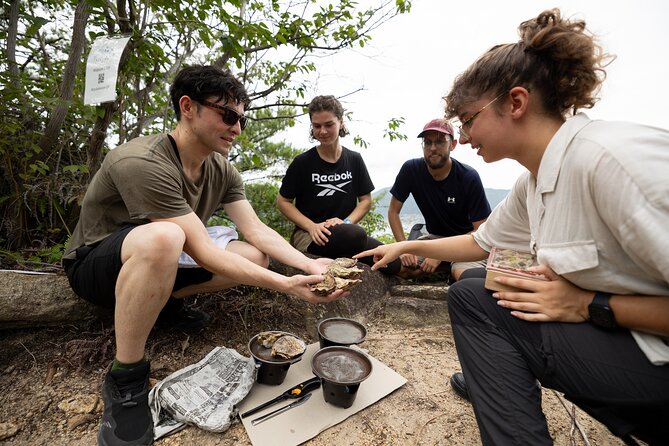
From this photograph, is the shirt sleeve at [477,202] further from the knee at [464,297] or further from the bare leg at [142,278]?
the bare leg at [142,278]

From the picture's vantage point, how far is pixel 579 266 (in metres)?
1.26

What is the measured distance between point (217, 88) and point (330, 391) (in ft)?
7.49

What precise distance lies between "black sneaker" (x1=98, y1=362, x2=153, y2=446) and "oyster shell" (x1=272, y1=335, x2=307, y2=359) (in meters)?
0.80

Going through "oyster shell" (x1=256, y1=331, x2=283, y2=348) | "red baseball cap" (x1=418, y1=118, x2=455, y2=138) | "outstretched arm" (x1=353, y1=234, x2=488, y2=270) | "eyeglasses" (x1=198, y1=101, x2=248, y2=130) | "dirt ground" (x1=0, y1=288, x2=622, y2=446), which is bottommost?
"dirt ground" (x1=0, y1=288, x2=622, y2=446)

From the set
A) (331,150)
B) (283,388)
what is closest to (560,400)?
(283,388)

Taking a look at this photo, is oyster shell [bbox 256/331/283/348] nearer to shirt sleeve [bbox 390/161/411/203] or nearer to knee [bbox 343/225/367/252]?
knee [bbox 343/225/367/252]

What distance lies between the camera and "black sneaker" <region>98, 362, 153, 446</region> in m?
1.70

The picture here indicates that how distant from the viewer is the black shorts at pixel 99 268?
75.7 inches

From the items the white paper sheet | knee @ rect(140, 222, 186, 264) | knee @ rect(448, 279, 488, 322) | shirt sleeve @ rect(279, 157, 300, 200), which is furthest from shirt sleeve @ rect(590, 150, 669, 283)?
shirt sleeve @ rect(279, 157, 300, 200)

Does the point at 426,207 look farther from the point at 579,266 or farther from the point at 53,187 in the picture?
the point at 53,187

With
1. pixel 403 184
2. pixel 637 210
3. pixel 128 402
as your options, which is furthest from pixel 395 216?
pixel 128 402

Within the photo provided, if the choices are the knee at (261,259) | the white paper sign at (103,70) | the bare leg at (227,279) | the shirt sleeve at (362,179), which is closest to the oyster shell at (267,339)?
the bare leg at (227,279)

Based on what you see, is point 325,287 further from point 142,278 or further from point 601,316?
point 601,316

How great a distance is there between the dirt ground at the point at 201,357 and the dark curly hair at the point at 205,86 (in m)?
1.83
